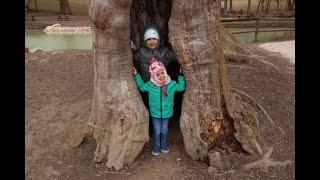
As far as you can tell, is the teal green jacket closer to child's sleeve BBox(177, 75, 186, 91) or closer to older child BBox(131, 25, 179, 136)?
child's sleeve BBox(177, 75, 186, 91)

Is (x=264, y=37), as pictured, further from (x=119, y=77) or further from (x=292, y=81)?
(x=119, y=77)

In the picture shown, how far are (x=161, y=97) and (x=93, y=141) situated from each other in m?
1.04

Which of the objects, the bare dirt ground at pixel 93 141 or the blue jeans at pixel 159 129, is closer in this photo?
the bare dirt ground at pixel 93 141

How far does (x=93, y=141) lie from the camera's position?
203 inches

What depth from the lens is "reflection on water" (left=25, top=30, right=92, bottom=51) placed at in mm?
16016

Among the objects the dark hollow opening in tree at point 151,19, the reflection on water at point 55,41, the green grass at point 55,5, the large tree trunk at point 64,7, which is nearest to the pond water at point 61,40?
the reflection on water at point 55,41

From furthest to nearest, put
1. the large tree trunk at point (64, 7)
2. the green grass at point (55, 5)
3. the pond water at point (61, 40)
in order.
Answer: the green grass at point (55, 5), the large tree trunk at point (64, 7), the pond water at point (61, 40)

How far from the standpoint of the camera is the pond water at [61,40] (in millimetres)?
16125

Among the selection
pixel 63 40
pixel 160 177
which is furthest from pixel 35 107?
pixel 63 40

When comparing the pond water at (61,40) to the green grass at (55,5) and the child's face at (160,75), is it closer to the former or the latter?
the green grass at (55,5)

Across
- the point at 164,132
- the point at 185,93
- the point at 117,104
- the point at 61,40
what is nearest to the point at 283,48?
the point at 61,40

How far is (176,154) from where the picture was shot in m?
4.93

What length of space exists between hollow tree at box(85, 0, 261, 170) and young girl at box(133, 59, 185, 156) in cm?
10

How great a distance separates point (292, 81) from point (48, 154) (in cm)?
490
